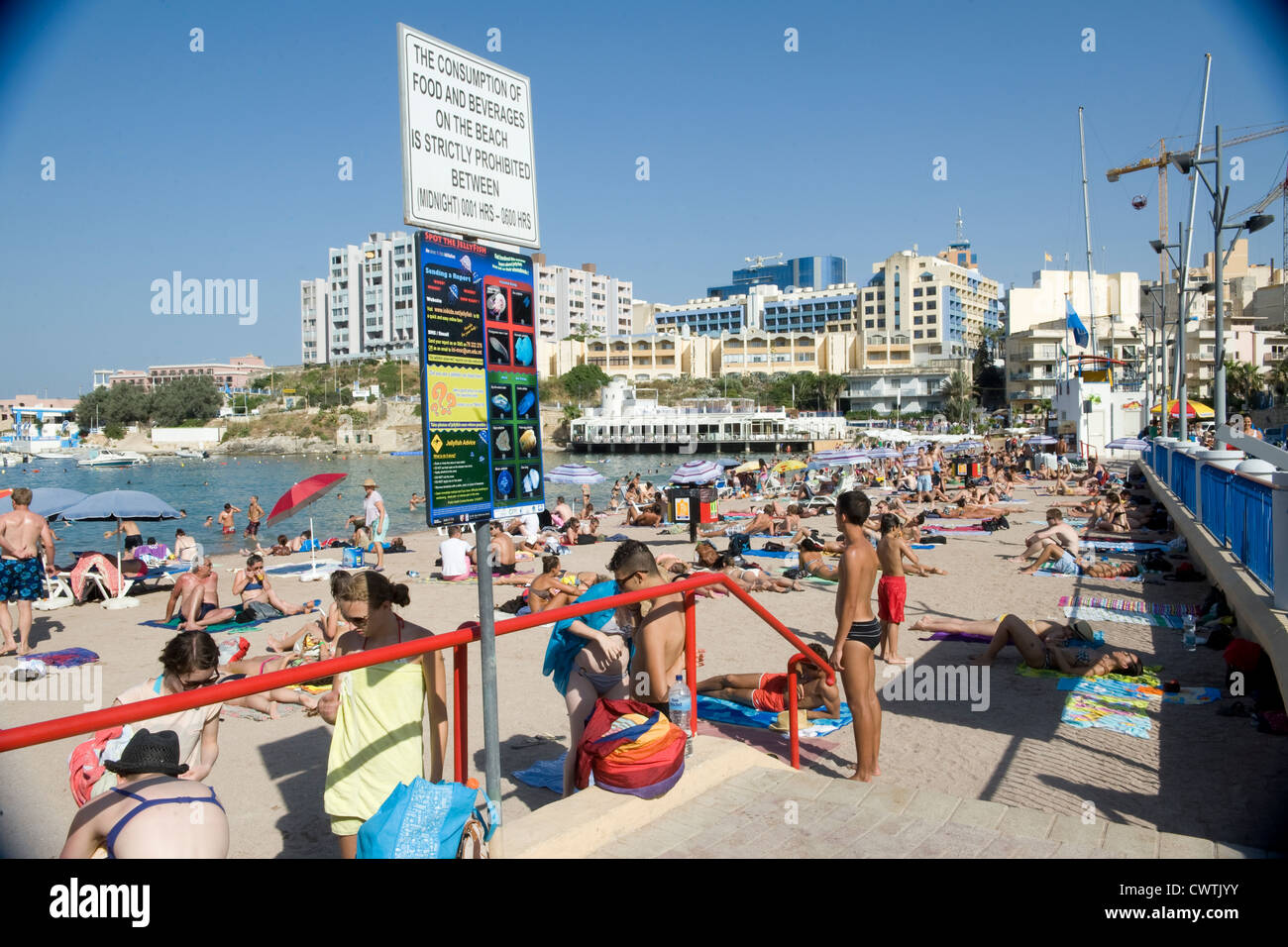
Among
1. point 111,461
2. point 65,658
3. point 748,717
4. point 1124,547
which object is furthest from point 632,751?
point 111,461

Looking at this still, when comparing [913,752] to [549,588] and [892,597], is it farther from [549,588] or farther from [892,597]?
[549,588]

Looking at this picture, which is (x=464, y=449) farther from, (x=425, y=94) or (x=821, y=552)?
(x=821, y=552)

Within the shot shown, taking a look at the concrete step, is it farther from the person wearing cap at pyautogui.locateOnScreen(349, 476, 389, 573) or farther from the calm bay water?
the person wearing cap at pyautogui.locateOnScreen(349, 476, 389, 573)

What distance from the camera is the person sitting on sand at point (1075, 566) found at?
12.4 m

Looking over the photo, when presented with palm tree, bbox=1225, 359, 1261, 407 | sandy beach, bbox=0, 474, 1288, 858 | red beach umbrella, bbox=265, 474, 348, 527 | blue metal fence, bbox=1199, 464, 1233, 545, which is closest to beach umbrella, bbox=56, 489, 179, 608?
red beach umbrella, bbox=265, 474, 348, 527

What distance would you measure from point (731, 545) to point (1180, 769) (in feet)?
31.3

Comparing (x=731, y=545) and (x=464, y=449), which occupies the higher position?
(x=464, y=449)

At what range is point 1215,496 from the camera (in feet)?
35.8

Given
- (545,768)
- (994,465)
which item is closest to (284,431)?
(994,465)

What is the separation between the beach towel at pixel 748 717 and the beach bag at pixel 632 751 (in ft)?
7.77

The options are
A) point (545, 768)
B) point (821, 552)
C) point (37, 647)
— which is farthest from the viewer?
point (821, 552)

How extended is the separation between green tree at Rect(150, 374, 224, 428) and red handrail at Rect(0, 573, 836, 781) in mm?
113673

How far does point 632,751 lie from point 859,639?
1.78 m
